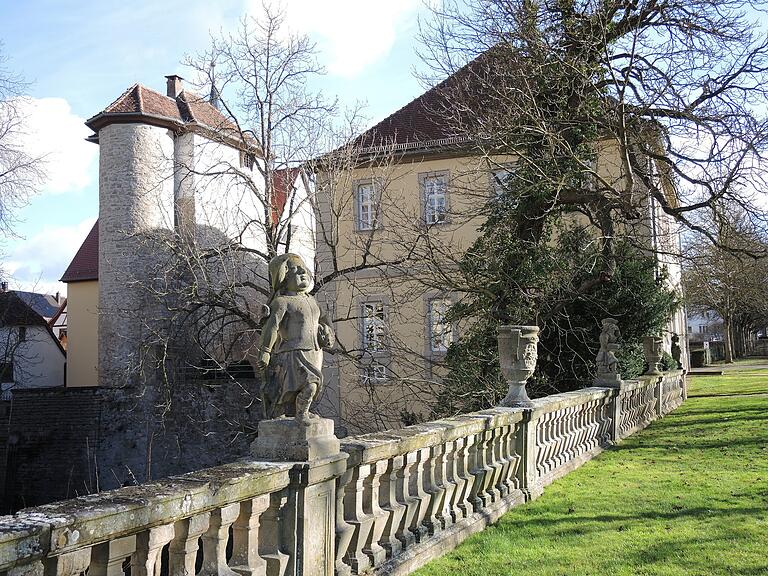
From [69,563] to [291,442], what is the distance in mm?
1551

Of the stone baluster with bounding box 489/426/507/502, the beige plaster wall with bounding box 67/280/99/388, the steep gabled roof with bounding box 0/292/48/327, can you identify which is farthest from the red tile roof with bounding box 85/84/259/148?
the stone baluster with bounding box 489/426/507/502

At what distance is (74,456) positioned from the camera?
77.9 feet

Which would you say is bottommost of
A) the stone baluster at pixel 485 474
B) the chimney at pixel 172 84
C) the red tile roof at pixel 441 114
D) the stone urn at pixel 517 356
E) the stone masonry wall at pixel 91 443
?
the stone masonry wall at pixel 91 443

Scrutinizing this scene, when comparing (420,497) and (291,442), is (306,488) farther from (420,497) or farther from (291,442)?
(420,497)

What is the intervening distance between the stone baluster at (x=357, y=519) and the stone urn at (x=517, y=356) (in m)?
3.26

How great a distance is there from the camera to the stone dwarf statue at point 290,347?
3992 mm

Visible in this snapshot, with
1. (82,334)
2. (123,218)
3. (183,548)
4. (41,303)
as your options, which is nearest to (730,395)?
(123,218)

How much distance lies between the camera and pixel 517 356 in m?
7.53

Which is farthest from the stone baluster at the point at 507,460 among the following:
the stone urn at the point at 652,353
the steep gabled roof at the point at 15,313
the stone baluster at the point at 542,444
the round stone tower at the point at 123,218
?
the steep gabled roof at the point at 15,313

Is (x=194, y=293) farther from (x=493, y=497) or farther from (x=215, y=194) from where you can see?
(x=493, y=497)

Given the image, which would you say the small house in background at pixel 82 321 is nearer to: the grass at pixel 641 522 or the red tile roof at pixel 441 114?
the red tile roof at pixel 441 114

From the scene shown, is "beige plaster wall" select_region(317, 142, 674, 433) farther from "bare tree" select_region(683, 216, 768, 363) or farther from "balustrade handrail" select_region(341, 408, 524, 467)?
"balustrade handrail" select_region(341, 408, 524, 467)

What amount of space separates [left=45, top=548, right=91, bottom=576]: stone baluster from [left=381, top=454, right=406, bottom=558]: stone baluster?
7.67 ft

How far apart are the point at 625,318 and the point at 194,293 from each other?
9.48 meters
